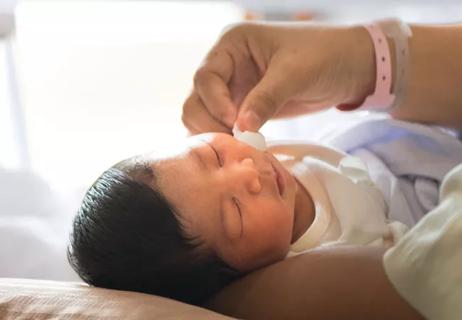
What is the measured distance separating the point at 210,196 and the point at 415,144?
1.15 feet

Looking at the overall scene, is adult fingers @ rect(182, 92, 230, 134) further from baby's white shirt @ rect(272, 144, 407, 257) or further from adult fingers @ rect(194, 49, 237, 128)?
baby's white shirt @ rect(272, 144, 407, 257)

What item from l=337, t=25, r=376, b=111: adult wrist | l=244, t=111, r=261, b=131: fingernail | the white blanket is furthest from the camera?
l=337, t=25, r=376, b=111: adult wrist

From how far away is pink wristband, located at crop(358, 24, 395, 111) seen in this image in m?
1.02

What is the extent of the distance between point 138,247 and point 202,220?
3.2 inches

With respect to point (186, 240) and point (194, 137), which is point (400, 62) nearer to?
point (194, 137)

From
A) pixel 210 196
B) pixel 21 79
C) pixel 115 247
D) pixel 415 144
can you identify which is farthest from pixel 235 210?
pixel 21 79

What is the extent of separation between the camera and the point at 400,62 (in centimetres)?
102

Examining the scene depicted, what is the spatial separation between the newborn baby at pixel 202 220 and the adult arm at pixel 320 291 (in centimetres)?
5

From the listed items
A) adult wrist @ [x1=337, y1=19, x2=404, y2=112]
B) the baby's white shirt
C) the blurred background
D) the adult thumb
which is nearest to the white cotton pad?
the adult thumb

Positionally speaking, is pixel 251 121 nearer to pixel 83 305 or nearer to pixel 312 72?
pixel 312 72

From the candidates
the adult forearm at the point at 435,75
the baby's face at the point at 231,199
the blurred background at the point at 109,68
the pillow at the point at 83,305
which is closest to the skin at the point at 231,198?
the baby's face at the point at 231,199

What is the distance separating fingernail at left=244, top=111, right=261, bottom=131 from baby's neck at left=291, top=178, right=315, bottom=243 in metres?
0.12

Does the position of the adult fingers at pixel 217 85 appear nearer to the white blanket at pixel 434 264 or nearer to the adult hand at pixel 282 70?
the adult hand at pixel 282 70

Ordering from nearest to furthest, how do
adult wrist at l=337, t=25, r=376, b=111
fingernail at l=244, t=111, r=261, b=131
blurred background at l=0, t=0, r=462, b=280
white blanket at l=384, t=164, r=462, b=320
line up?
white blanket at l=384, t=164, r=462, b=320 → fingernail at l=244, t=111, r=261, b=131 → adult wrist at l=337, t=25, r=376, b=111 → blurred background at l=0, t=0, r=462, b=280
